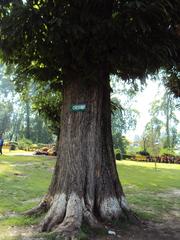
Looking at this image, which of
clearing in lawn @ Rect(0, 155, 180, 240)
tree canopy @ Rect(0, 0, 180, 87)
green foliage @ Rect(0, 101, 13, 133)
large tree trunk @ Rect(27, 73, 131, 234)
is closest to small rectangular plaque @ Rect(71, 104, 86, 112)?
large tree trunk @ Rect(27, 73, 131, 234)

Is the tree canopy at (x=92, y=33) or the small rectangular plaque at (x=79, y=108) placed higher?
the tree canopy at (x=92, y=33)

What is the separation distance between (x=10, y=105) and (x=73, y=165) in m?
52.9

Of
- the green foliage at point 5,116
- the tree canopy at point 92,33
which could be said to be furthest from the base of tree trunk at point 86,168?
the green foliage at point 5,116

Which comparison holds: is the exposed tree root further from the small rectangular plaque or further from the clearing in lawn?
the small rectangular plaque

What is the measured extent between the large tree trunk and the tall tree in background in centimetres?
2

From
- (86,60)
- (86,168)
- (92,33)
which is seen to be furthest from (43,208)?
(92,33)

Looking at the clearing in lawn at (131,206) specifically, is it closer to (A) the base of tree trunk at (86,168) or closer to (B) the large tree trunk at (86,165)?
(A) the base of tree trunk at (86,168)

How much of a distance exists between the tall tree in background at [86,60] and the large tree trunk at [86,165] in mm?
18

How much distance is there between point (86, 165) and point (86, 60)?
6.27ft

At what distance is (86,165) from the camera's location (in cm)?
592

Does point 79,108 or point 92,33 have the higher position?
point 92,33

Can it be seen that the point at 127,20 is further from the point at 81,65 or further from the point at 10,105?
the point at 10,105

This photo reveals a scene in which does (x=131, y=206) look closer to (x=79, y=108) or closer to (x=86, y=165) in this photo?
(x=86, y=165)

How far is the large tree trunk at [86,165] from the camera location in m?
5.66
